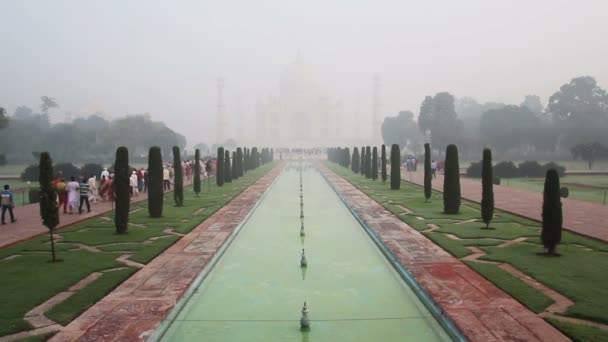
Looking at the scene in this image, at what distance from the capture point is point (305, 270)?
817 centimetres

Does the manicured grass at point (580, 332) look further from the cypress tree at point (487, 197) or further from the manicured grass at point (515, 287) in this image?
the cypress tree at point (487, 197)

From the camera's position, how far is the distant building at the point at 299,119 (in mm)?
88500

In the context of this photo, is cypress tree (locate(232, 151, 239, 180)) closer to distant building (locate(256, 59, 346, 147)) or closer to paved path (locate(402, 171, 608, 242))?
paved path (locate(402, 171, 608, 242))

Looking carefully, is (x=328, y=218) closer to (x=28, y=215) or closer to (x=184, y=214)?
(x=184, y=214)

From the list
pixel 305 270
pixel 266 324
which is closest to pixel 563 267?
pixel 305 270

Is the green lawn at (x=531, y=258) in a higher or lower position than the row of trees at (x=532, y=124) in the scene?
lower

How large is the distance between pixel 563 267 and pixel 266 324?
4.50 meters

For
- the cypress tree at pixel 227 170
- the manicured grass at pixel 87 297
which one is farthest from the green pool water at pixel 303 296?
the cypress tree at pixel 227 170

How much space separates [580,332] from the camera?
16.6 feet

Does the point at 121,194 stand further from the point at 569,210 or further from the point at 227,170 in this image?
the point at 227,170

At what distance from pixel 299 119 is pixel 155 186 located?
78.6 m

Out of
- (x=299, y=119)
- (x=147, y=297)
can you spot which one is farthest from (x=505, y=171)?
(x=299, y=119)

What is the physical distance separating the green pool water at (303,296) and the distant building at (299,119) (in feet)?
255

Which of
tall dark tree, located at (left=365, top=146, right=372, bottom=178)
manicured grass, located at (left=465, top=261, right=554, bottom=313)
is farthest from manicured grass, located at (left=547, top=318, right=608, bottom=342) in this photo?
tall dark tree, located at (left=365, top=146, right=372, bottom=178)
